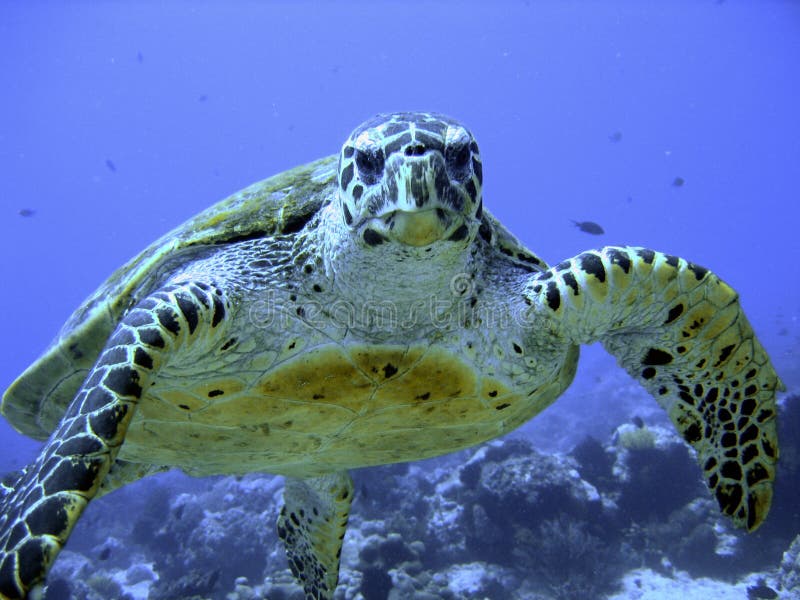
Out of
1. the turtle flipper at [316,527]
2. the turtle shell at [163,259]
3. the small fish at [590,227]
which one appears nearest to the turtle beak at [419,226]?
the turtle shell at [163,259]

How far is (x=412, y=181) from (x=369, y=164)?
34 centimetres

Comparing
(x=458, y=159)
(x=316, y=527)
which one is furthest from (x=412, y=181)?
(x=316, y=527)

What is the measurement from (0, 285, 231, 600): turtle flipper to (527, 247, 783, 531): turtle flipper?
1.96 m

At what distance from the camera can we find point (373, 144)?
2.22m

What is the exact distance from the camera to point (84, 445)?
1728 mm

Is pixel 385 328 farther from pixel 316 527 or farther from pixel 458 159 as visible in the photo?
pixel 316 527

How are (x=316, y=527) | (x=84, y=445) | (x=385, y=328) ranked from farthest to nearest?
(x=316, y=527) < (x=385, y=328) < (x=84, y=445)

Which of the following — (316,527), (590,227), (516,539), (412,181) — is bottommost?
(316,527)

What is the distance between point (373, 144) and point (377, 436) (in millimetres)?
2207

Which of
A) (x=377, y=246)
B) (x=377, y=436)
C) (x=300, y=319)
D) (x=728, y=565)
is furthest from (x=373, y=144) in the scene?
(x=728, y=565)

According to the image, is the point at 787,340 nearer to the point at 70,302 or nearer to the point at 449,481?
the point at 449,481

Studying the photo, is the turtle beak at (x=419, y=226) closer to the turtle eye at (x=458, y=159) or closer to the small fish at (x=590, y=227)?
the turtle eye at (x=458, y=159)

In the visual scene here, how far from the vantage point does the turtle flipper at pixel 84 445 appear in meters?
1.51

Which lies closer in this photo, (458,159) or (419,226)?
(419,226)
